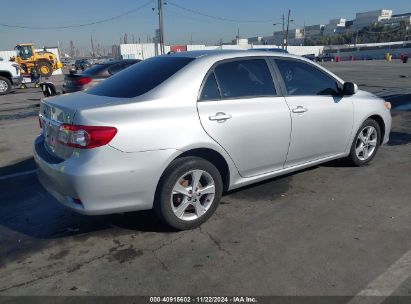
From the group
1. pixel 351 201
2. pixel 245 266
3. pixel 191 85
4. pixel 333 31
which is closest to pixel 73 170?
pixel 191 85

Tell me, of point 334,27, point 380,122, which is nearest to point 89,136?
point 380,122

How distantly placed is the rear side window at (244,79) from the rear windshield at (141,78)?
0.39m

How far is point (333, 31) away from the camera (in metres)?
146

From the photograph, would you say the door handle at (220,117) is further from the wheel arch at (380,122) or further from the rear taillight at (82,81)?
the rear taillight at (82,81)

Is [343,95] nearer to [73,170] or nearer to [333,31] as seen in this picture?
[73,170]

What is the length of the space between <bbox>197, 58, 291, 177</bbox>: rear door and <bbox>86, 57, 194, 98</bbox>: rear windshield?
1.35 feet

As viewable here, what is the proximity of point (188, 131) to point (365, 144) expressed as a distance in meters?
3.09

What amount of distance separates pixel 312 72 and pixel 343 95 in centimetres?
54

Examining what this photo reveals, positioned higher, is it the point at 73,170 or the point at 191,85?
the point at 191,85

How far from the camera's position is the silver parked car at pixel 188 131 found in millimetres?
3010

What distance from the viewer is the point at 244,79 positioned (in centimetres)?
388

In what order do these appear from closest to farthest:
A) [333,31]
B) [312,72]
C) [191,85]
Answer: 1. [191,85]
2. [312,72]
3. [333,31]

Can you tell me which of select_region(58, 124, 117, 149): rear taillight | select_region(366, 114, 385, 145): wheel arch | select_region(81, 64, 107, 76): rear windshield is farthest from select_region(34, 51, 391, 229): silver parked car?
select_region(81, 64, 107, 76): rear windshield

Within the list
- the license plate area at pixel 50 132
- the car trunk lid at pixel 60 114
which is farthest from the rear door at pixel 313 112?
the license plate area at pixel 50 132
